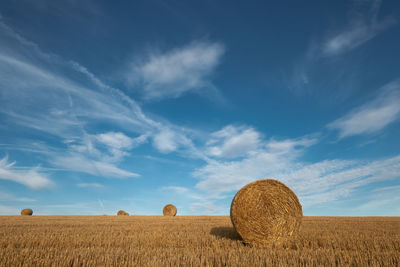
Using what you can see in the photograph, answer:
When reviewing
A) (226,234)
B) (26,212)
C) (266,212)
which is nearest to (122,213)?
(26,212)

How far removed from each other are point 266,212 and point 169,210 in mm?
20567

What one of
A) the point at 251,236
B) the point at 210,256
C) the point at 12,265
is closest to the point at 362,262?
the point at 210,256

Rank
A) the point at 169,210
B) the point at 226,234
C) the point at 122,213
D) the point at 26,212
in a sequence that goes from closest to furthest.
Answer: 1. the point at 226,234
2. the point at 169,210
3. the point at 26,212
4. the point at 122,213

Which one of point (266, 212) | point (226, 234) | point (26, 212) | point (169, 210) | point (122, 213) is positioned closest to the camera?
point (266, 212)

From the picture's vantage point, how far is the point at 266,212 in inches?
288

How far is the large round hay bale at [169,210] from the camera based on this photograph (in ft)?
86.3

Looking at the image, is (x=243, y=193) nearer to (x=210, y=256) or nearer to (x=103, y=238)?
(x=210, y=256)

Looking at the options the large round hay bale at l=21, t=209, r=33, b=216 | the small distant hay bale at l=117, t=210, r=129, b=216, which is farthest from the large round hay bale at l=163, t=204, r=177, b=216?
the large round hay bale at l=21, t=209, r=33, b=216

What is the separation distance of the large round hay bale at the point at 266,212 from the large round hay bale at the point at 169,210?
1995 centimetres

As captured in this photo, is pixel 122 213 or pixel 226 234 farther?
pixel 122 213

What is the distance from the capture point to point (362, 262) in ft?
14.5

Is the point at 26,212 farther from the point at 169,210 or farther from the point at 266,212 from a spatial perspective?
the point at 266,212

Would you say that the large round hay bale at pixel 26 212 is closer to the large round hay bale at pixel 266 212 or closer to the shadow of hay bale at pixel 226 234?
the shadow of hay bale at pixel 226 234

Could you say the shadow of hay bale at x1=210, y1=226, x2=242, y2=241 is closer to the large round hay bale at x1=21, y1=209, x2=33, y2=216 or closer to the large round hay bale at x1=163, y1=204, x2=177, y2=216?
the large round hay bale at x1=163, y1=204, x2=177, y2=216
